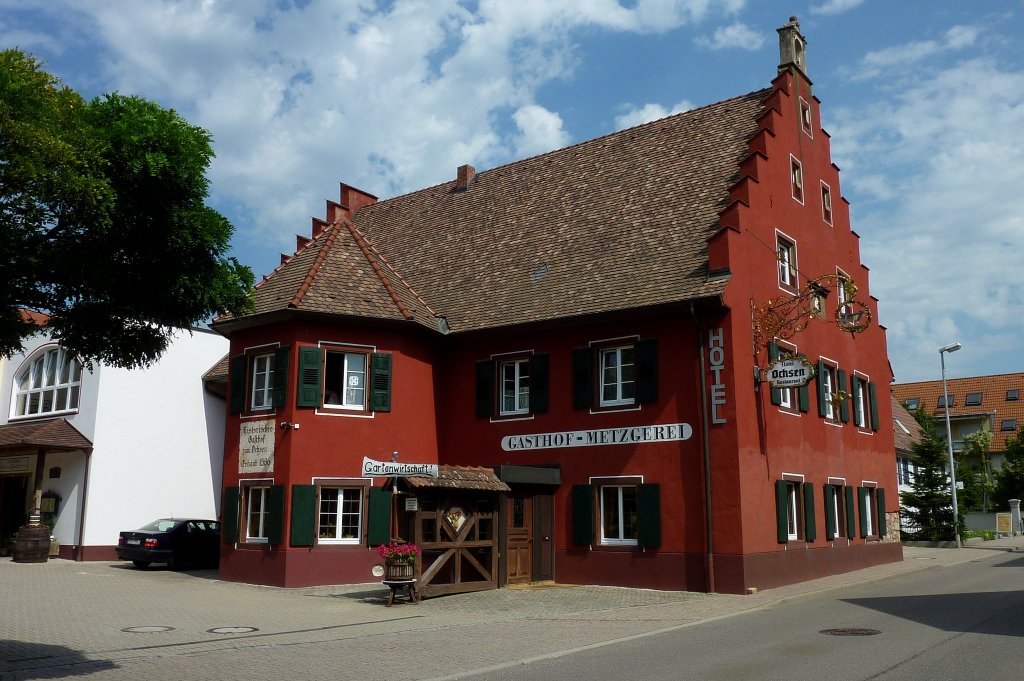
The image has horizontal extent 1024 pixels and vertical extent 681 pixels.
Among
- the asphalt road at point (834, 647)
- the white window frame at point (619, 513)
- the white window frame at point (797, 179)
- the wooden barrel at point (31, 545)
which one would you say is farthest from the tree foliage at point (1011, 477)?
the wooden barrel at point (31, 545)

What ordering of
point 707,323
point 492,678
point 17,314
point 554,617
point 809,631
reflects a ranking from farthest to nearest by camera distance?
point 707,323 → point 554,617 → point 809,631 → point 492,678 → point 17,314

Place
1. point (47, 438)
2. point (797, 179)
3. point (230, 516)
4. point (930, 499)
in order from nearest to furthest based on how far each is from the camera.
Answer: point (230, 516) → point (797, 179) → point (47, 438) → point (930, 499)

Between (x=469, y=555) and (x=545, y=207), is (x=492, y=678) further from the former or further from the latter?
(x=545, y=207)

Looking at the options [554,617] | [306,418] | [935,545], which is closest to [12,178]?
[554,617]

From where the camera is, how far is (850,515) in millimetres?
23984

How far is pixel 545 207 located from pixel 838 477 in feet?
35.2

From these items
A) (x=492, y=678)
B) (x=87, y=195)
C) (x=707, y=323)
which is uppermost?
(x=707, y=323)

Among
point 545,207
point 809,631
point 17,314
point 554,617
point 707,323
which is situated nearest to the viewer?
point 17,314

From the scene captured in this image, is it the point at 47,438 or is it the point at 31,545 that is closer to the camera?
the point at 31,545

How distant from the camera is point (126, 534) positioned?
23953 millimetres

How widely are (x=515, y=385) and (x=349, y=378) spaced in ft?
13.2

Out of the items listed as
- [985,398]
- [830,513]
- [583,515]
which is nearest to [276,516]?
[583,515]

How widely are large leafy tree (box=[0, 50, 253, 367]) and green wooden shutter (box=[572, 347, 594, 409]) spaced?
1165 centimetres

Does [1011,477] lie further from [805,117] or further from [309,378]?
[309,378]
